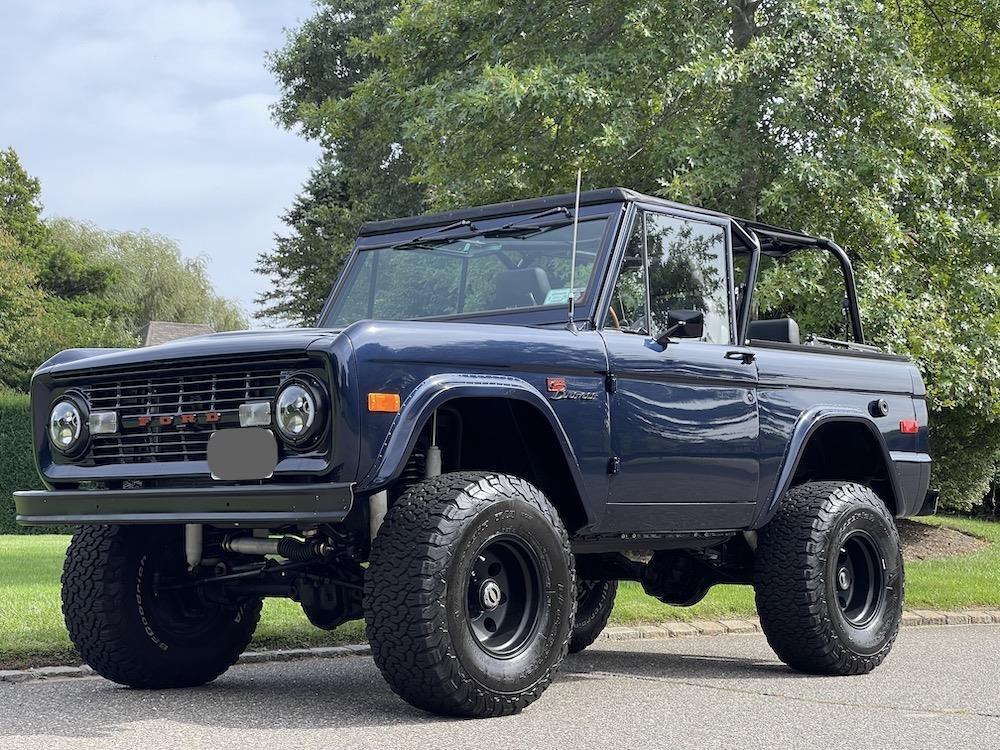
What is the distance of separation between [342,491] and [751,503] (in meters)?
2.78

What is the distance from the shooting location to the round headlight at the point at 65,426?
645 cm

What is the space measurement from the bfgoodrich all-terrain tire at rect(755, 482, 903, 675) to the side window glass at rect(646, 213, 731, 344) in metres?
1.06

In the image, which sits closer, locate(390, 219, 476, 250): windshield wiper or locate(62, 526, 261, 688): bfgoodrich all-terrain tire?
locate(62, 526, 261, 688): bfgoodrich all-terrain tire

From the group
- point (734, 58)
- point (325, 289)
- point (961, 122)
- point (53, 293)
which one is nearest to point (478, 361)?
point (734, 58)

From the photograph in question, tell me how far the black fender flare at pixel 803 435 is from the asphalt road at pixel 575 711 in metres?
0.93

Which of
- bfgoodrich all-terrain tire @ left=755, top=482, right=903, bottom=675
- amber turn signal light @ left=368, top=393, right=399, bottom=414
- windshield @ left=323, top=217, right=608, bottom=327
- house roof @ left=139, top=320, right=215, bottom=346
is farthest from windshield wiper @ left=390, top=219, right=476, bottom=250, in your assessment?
house roof @ left=139, top=320, right=215, bottom=346

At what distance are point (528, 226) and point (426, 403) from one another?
1983 mm

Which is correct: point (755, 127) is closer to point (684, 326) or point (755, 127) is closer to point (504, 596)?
point (684, 326)

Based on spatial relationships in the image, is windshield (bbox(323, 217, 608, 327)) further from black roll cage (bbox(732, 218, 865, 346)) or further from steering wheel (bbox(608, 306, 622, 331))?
black roll cage (bbox(732, 218, 865, 346))

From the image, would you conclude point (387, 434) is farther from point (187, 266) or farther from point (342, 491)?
point (187, 266)

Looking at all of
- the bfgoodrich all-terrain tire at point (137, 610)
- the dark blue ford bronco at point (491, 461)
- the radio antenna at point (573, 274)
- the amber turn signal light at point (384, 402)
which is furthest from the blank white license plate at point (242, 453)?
the radio antenna at point (573, 274)

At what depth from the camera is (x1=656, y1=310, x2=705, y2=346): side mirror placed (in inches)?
271

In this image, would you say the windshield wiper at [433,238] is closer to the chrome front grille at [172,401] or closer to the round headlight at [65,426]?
the chrome front grille at [172,401]

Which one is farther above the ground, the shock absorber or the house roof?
the house roof
